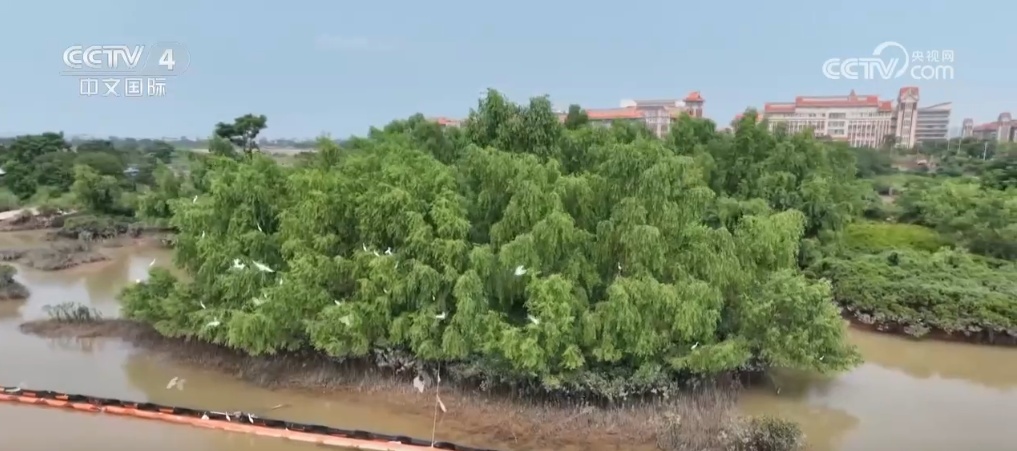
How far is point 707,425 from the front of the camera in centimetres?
643

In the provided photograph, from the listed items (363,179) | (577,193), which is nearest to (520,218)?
(577,193)

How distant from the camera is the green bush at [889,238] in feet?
41.9

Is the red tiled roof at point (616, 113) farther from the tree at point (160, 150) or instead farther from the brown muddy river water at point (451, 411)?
the tree at point (160, 150)

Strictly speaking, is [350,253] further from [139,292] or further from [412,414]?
[139,292]

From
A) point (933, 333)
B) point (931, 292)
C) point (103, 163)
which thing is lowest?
point (933, 333)

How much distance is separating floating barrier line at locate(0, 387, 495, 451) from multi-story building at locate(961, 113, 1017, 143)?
830 inches

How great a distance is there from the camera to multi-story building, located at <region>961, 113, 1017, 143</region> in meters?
21.2

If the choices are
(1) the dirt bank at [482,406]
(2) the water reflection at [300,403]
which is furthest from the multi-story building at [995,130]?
(2) the water reflection at [300,403]

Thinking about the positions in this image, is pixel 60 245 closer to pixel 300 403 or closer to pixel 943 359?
pixel 300 403

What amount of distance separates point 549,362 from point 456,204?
181cm

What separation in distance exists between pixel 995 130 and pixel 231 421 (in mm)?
24396

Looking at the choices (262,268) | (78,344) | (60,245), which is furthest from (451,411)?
(60,245)

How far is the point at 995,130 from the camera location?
72.8 feet

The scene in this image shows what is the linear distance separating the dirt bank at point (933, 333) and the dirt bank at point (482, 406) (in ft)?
13.5
